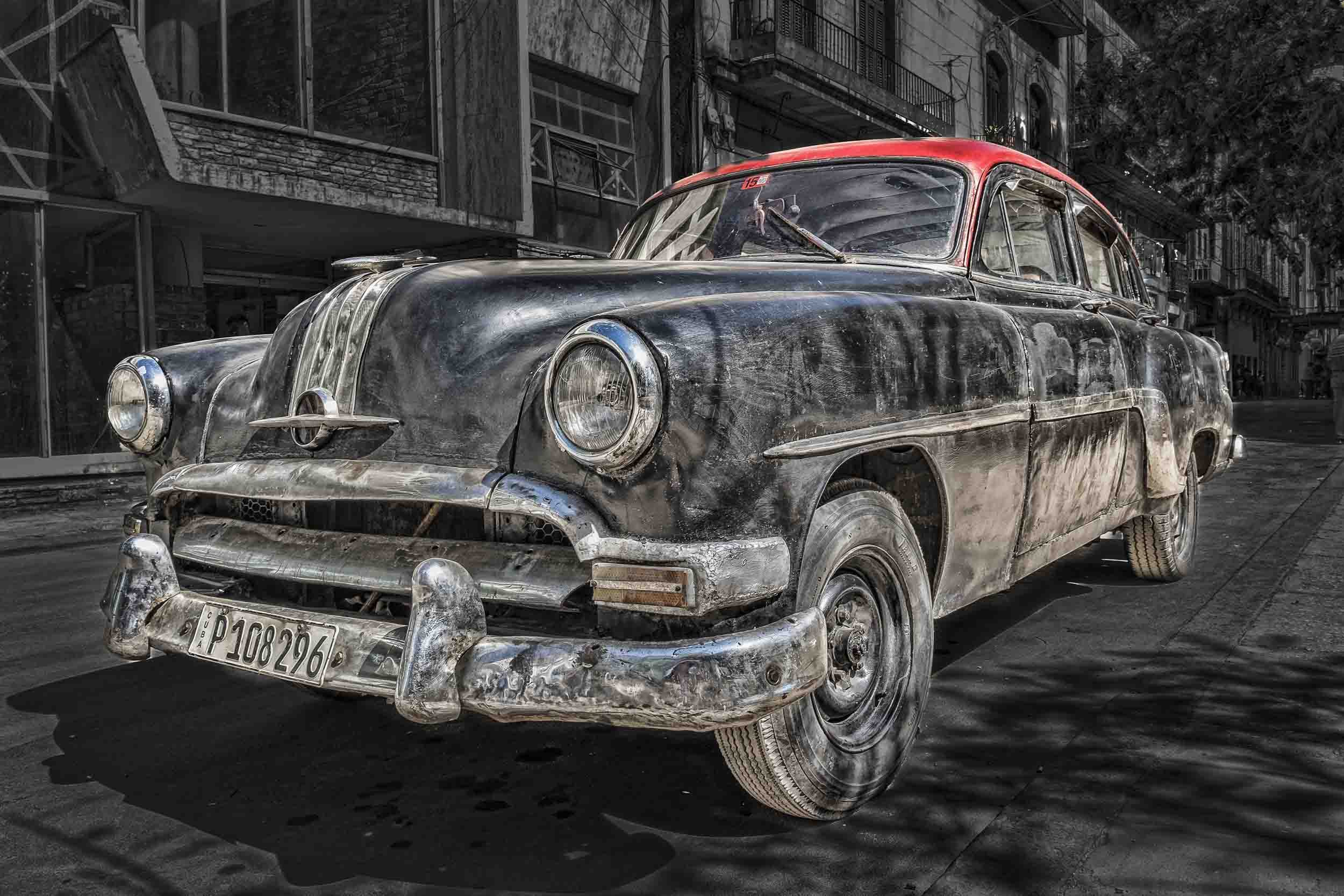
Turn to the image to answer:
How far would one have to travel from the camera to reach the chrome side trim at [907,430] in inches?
90.1

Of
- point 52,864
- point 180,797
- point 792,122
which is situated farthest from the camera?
point 792,122

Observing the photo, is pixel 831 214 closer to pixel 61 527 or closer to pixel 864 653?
pixel 864 653

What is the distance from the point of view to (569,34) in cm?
1328

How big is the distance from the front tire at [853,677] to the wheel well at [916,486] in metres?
0.11

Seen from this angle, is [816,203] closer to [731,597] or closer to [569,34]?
[731,597]

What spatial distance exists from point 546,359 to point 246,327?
411 inches

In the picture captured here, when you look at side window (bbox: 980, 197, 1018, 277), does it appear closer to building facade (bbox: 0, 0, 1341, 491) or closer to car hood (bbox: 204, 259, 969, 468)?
car hood (bbox: 204, 259, 969, 468)

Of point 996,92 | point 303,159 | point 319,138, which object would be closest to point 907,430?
point 303,159

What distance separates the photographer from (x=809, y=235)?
3.45 metres

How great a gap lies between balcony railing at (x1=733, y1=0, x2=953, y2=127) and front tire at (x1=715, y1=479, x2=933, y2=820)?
1377 centimetres

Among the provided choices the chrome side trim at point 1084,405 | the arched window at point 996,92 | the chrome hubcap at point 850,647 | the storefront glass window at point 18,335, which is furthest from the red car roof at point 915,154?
the arched window at point 996,92

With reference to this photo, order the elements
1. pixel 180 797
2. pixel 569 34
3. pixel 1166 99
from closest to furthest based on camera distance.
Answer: pixel 180 797 < pixel 569 34 < pixel 1166 99

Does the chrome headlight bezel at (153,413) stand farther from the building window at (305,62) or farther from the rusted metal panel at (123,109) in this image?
the building window at (305,62)

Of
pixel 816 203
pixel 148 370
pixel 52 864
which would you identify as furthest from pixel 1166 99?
pixel 52 864
